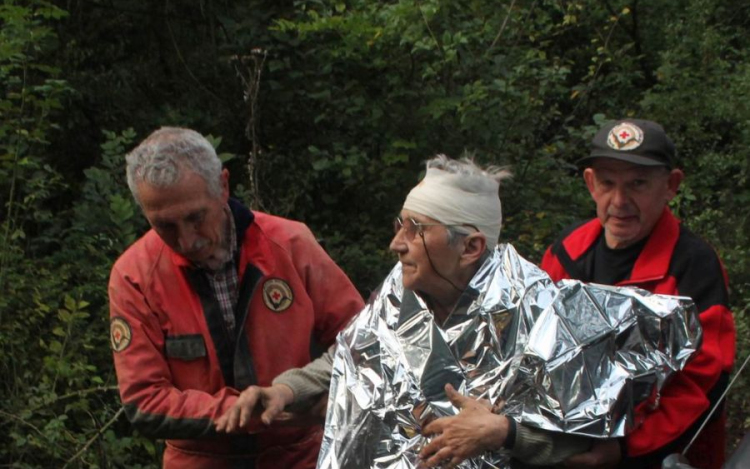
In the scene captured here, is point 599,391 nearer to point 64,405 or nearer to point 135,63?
point 64,405

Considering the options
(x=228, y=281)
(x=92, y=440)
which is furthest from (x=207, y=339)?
(x=92, y=440)

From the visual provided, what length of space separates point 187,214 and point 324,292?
55cm

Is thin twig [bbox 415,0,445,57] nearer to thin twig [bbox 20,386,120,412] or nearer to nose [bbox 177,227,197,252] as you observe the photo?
thin twig [bbox 20,386,120,412]

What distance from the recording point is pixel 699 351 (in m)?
3.03

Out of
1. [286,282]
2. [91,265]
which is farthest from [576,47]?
[286,282]

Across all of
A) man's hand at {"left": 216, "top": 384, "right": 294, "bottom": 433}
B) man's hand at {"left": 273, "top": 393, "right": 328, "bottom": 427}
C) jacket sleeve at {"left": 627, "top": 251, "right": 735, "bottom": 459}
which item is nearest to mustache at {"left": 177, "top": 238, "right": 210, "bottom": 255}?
man's hand at {"left": 216, "top": 384, "right": 294, "bottom": 433}

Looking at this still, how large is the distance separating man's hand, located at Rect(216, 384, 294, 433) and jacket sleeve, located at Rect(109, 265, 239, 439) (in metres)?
0.07

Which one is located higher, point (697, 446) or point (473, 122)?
point (473, 122)

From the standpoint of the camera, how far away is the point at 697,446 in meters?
3.32

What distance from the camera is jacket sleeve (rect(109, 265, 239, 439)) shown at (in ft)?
10.7

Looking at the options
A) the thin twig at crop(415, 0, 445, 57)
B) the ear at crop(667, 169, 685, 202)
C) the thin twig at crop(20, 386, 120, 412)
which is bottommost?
the thin twig at crop(20, 386, 120, 412)

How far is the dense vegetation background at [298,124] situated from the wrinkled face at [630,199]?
250 cm

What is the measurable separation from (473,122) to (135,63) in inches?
114

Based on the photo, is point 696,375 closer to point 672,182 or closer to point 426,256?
point 672,182
